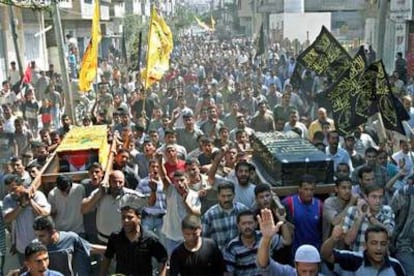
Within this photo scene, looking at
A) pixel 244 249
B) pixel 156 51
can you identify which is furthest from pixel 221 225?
pixel 156 51

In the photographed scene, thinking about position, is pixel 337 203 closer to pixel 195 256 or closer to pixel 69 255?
pixel 195 256

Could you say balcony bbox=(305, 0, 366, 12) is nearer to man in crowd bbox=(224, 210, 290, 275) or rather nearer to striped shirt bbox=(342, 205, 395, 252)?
striped shirt bbox=(342, 205, 395, 252)

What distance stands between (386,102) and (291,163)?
2244 mm

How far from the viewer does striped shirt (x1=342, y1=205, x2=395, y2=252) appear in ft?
18.5

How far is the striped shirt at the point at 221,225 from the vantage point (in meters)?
6.25

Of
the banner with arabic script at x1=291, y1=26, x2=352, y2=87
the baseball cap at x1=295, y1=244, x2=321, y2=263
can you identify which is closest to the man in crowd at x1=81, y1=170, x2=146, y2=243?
the baseball cap at x1=295, y1=244, x2=321, y2=263

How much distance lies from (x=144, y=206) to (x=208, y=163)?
174 cm

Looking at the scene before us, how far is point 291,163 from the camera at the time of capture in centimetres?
694

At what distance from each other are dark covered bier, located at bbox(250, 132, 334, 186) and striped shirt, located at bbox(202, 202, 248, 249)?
2.90 feet

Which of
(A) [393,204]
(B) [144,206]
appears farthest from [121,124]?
(A) [393,204]

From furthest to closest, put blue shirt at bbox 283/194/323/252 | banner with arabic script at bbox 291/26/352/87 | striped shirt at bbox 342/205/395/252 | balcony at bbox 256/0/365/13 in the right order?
balcony at bbox 256/0/365/13
banner with arabic script at bbox 291/26/352/87
blue shirt at bbox 283/194/323/252
striped shirt at bbox 342/205/395/252

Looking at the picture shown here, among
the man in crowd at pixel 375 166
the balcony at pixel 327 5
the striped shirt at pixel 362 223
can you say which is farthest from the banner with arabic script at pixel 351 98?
the balcony at pixel 327 5

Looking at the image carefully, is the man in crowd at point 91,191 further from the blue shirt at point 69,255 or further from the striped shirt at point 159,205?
the blue shirt at point 69,255

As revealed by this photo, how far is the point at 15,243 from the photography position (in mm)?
7109
